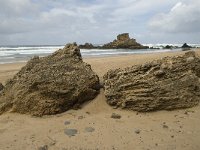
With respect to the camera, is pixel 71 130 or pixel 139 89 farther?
pixel 139 89

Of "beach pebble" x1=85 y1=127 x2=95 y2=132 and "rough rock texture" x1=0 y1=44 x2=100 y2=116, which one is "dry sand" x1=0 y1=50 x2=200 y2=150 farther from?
"rough rock texture" x1=0 y1=44 x2=100 y2=116

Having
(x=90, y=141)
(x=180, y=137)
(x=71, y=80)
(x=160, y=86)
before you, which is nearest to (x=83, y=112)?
(x=71, y=80)

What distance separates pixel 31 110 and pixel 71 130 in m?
1.26

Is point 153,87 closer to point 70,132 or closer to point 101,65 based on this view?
point 70,132

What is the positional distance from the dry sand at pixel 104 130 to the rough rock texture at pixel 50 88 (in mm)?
204

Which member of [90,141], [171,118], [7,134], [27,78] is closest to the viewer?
[90,141]

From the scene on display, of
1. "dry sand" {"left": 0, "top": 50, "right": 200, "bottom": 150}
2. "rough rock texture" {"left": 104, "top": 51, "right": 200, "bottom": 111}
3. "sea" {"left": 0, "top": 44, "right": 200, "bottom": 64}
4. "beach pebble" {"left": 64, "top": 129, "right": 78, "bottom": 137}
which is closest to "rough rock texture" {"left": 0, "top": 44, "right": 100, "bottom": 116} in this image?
"dry sand" {"left": 0, "top": 50, "right": 200, "bottom": 150}

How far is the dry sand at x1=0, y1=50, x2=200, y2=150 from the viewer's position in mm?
5117

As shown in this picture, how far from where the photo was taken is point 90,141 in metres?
5.27

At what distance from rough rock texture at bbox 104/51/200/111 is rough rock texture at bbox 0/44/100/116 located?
0.56m

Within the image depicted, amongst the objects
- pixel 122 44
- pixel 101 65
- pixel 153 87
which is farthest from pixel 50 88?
pixel 122 44

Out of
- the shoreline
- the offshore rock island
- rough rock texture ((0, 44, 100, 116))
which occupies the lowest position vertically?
the offshore rock island

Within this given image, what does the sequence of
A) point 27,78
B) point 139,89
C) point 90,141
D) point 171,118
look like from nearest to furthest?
point 90,141 → point 171,118 → point 139,89 → point 27,78

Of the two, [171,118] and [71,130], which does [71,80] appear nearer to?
[71,130]
